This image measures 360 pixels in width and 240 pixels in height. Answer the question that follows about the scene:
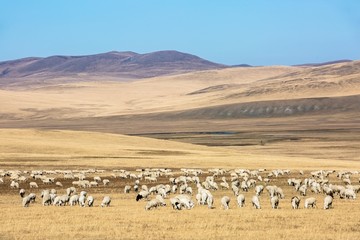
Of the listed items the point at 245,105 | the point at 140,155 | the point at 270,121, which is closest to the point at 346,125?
the point at 270,121

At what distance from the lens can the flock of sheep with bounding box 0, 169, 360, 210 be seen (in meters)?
25.6

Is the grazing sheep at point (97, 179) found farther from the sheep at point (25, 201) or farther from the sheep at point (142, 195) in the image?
the sheep at point (25, 201)

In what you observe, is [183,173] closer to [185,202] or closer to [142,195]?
[142,195]

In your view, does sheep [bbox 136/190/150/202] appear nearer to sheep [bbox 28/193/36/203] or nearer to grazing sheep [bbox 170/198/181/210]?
grazing sheep [bbox 170/198/181/210]

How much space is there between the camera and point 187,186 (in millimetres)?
32844

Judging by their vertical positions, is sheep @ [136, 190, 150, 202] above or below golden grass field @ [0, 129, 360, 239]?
below

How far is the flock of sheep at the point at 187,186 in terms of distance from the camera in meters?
25.6

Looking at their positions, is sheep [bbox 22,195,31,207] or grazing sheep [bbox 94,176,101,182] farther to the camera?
grazing sheep [bbox 94,176,101,182]

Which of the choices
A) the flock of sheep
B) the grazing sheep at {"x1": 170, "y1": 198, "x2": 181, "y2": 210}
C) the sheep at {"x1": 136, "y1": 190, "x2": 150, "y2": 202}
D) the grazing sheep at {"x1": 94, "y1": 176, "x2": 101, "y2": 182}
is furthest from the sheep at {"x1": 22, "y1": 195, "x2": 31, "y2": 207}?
the grazing sheep at {"x1": 94, "y1": 176, "x2": 101, "y2": 182}

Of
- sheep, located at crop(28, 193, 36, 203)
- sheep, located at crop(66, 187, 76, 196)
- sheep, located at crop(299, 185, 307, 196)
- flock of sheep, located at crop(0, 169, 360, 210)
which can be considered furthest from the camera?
sheep, located at crop(299, 185, 307, 196)

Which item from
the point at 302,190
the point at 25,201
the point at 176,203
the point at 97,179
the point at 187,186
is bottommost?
the point at 97,179

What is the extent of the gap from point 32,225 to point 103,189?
43.4 feet

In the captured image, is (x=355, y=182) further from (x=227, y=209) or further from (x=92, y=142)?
(x=92, y=142)

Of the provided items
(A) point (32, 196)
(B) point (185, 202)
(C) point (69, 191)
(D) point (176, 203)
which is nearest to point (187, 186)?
(C) point (69, 191)
